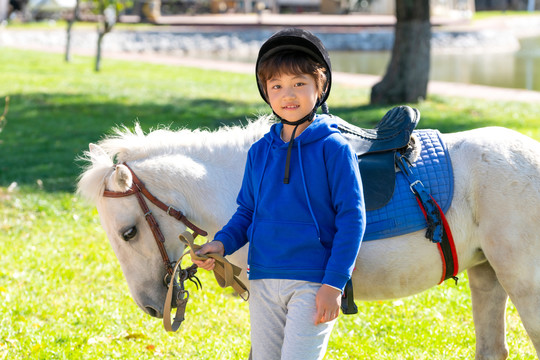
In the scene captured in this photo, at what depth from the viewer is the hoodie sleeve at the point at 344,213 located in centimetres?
234

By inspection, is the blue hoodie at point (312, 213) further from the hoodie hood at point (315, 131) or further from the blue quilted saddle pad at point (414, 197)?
the blue quilted saddle pad at point (414, 197)

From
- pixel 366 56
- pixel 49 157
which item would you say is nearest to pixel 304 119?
pixel 49 157

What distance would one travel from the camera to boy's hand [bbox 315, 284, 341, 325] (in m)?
2.36

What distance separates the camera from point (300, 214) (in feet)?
8.04

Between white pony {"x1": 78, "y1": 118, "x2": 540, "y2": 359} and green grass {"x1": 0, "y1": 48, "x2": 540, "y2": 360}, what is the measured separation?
1.18 metres

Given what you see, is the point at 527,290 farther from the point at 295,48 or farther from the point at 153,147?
the point at 153,147

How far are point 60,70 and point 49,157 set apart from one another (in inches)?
413

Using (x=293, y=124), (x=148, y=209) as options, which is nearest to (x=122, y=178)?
(x=148, y=209)

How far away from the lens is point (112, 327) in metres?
4.45

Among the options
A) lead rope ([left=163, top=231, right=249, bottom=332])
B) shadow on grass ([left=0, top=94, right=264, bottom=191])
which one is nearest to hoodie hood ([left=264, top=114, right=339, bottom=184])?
lead rope ([left=163, top=231, right=249, bottom=332])

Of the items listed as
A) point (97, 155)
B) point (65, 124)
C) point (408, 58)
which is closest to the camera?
point (97, 155)

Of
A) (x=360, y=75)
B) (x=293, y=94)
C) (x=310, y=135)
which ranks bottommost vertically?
(x=360, y=75)

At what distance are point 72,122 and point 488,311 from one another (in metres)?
10.2

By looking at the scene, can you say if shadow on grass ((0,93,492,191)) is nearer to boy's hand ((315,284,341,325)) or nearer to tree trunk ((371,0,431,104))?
tree trunk ((371,0,431,104))
